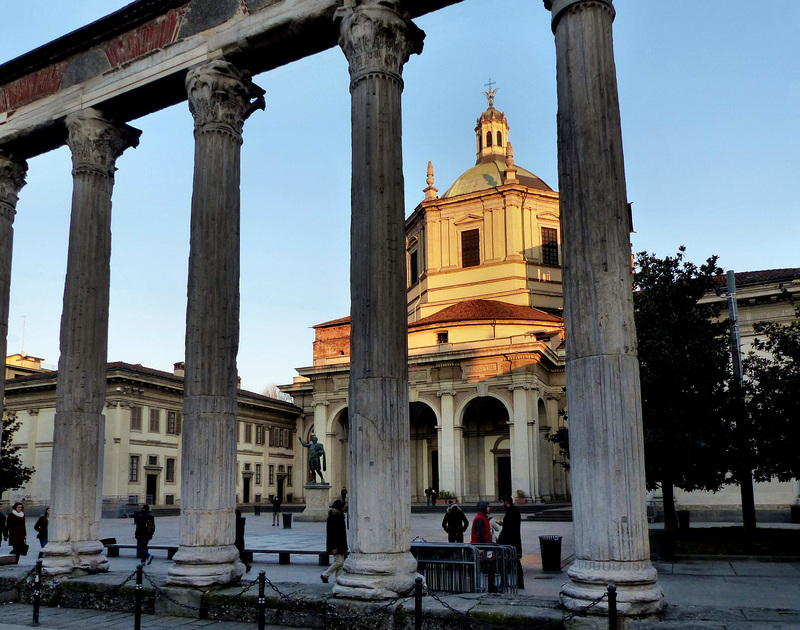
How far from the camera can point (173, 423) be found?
53594mm

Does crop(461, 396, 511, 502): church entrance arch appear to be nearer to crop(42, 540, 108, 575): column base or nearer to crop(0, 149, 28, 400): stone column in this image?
crop(0, 149, 28, 400): stone column

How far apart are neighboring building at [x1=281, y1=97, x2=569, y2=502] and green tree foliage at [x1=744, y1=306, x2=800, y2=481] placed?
2319cm

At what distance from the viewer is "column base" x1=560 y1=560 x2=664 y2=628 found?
8203mm

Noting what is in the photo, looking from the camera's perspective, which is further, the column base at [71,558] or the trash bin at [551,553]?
the trash bin at [551,553]

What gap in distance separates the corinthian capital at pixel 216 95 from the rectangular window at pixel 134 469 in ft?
131

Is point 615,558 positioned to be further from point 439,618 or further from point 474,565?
point 474,565

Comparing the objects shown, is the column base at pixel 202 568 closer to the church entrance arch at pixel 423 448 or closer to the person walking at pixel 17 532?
the person walking at pixel 17 532

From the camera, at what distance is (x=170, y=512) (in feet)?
154

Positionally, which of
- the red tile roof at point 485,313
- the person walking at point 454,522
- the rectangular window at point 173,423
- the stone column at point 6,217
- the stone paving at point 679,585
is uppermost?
the red tile roof at point 485,313

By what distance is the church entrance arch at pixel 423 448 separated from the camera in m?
49.8

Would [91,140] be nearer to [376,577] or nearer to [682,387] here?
[376,577]

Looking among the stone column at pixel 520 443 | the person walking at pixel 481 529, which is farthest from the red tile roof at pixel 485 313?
the person walking at pixel 481 529

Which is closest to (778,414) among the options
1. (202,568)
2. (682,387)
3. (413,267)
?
(682,387)

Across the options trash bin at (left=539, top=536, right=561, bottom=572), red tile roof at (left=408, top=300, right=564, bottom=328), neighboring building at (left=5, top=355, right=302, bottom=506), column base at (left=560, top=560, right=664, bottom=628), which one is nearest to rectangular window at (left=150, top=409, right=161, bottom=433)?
neighboring building at (left=5, top=355, right=302, bottom=506)
